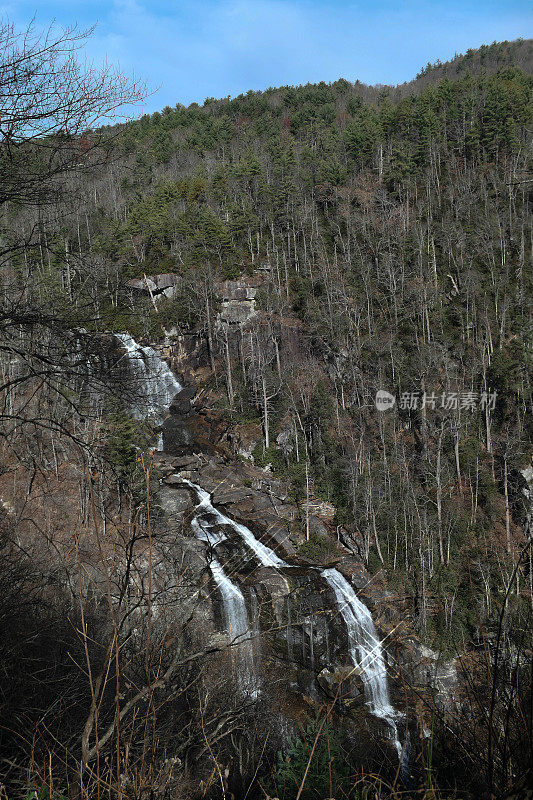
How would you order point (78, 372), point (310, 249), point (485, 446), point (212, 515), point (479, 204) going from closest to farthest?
point (78, 372) < point (212, 515) < point (485, 446) < point (479, 204) < point (310, 249)

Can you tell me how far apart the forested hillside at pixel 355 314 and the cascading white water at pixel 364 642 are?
1926 millimetres

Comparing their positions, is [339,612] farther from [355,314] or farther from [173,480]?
[355,314]

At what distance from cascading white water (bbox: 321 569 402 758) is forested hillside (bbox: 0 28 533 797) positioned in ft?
6.32

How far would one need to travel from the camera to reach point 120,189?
180 ft

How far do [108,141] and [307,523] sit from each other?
20.0m

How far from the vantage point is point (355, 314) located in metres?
35.8

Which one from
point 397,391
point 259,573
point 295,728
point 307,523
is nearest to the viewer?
point 295,728

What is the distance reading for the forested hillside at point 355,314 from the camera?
156 inches

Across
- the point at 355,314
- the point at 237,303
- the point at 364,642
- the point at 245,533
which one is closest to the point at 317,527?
the point at 245,533

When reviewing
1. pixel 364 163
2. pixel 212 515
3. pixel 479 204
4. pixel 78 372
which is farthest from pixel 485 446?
pixel 364 163

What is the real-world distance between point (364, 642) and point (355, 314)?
24.8m

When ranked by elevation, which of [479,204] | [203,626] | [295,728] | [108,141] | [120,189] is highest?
[120,189]

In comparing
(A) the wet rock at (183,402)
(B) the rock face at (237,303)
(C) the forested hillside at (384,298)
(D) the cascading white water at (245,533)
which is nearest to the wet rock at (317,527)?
(C) the forested hillside at (384,298)

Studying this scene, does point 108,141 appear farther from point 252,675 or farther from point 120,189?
point 120,189
